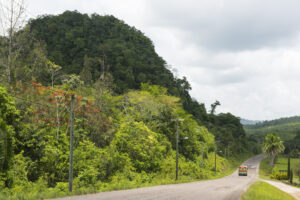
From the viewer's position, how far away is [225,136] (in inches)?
4119

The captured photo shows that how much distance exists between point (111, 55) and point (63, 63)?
15.8m

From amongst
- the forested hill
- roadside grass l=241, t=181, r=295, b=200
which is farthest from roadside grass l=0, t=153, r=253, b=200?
the forested hill

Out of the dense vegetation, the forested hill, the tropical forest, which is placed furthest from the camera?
the forested hill

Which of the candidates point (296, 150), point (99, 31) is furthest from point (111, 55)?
point (296, 150)

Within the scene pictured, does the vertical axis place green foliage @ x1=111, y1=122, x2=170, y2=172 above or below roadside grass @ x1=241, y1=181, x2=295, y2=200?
above

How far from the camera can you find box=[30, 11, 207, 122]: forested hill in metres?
70.9

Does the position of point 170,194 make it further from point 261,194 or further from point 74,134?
point 74,134

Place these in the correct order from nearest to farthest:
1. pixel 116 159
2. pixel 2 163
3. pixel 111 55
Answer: pixel 2 163 → pixel 116 159 → pixel 111 55

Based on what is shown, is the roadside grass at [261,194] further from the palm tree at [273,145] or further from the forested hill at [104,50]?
the palm tree at [273,145]

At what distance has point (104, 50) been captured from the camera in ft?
263


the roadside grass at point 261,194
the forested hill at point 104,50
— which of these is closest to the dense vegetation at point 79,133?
the roadside grass at point 261,194

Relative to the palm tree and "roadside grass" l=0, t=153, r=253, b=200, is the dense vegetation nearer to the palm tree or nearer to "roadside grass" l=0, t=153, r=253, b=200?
"roadside grass" l=0, t=153, r=253, b=200

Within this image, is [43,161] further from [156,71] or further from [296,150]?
[296,150]

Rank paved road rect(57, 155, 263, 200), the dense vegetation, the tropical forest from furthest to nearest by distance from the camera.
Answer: the dense vegetation < the tropical forest < paved road rect(57, 155, 263, 200)
